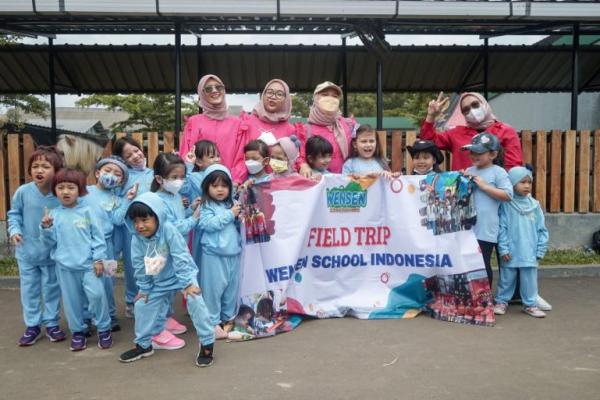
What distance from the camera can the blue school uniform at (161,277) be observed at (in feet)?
12.5

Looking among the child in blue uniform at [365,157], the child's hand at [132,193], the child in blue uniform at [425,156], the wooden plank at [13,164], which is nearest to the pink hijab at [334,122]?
the child in blue uniform at [365,157]

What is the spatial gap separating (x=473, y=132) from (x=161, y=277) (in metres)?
3.37

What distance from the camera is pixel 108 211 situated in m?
4.54

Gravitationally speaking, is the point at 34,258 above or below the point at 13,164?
below

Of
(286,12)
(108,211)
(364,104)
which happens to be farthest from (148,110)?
(364,104)

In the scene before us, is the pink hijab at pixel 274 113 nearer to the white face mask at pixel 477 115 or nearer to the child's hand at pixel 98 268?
the white face mask at pixel 477 115

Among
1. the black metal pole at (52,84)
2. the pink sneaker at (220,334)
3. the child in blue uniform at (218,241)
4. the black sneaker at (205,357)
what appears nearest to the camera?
the black sneaker at (205,357)

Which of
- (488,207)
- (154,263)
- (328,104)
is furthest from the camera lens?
(328,104)

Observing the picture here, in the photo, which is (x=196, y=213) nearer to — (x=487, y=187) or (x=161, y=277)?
(x=161, y=277)

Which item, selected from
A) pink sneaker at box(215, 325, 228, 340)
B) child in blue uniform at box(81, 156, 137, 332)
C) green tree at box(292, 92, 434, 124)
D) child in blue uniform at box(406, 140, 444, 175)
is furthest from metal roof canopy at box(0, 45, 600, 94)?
green tree at box(292, 92, 434, 124)

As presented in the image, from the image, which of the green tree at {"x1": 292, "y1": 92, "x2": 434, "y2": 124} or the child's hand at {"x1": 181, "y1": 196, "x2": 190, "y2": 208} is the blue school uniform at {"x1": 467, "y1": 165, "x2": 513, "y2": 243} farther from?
the green tree at {"x1": 292, "y1": 92, "x2": 434, "y2": 124}

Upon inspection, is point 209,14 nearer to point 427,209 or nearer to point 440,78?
point 427,209

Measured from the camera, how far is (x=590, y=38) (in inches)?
474

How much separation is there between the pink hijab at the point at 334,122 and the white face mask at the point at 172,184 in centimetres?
165
